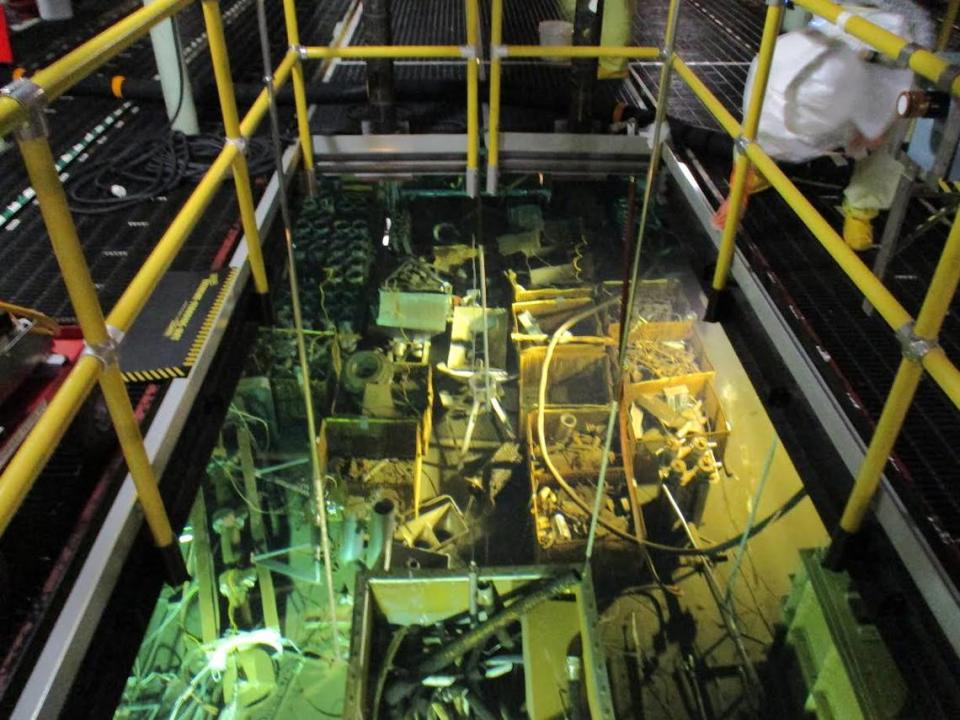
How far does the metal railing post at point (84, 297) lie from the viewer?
147 cm

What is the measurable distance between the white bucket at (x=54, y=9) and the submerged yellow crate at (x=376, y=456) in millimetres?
4015

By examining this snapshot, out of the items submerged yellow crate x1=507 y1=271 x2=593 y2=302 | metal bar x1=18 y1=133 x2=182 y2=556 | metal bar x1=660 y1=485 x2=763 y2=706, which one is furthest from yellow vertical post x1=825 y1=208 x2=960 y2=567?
submerged yellow crate x1=507 y1=271 x2=593 y2=302

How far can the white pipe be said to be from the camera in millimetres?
3943

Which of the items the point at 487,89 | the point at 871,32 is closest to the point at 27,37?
the point at 487,89

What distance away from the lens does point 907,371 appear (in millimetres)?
1812

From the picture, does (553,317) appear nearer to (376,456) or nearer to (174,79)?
(376,456)

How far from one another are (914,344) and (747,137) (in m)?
1.32

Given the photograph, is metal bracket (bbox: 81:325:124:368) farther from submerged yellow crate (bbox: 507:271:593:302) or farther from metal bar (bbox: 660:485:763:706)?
submerged yellow crate (bbox: 507:271:593:302)

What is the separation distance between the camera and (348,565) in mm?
5293

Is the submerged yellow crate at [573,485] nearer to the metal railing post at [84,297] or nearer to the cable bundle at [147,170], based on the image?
the cable bundle at [147,170]

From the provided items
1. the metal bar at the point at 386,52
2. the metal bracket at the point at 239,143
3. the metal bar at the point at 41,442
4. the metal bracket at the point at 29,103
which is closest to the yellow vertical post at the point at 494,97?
the metal bar at the point at 386,52

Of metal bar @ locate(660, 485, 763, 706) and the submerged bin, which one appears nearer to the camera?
the submerged bin

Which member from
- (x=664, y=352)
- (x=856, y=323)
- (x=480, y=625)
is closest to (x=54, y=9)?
(x=664, y=352)

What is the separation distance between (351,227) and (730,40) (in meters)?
3.50
